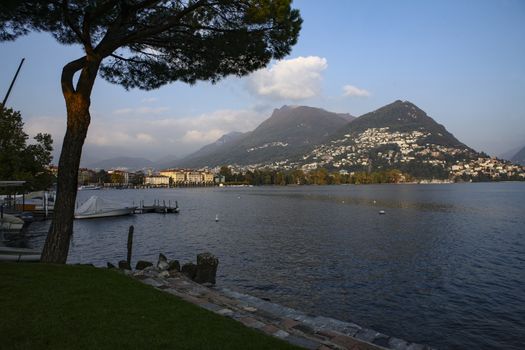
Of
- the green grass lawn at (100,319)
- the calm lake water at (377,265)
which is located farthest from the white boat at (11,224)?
the green grass lawn at (100,319)

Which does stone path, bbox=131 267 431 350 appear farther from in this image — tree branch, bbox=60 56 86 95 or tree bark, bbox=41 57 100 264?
tree branch, bbox=60 56 86 95

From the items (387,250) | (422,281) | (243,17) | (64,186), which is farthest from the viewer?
(387,250)

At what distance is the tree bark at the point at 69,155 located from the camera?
38.3 feet

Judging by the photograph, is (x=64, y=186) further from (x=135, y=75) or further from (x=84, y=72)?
(x=135, y=75)

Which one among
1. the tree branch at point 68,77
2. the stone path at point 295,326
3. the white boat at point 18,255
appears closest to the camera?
the stone path at point 295,326

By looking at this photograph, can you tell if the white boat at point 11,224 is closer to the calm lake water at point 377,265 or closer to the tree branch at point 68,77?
the calm lake water at point 377,265

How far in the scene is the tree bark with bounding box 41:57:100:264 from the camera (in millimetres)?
11688

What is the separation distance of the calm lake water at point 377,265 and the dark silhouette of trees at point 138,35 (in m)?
9.70

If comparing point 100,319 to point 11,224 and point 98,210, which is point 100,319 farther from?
point 98,210

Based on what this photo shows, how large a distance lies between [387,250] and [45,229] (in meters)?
32.3

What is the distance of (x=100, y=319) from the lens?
7273 millimetres

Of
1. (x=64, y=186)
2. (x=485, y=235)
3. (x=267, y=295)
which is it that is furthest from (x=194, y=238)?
(x=485, y=235)

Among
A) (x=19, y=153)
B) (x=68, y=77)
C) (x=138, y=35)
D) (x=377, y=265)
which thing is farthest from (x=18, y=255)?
(x=19, y=153)

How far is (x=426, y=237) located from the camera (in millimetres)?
33281
